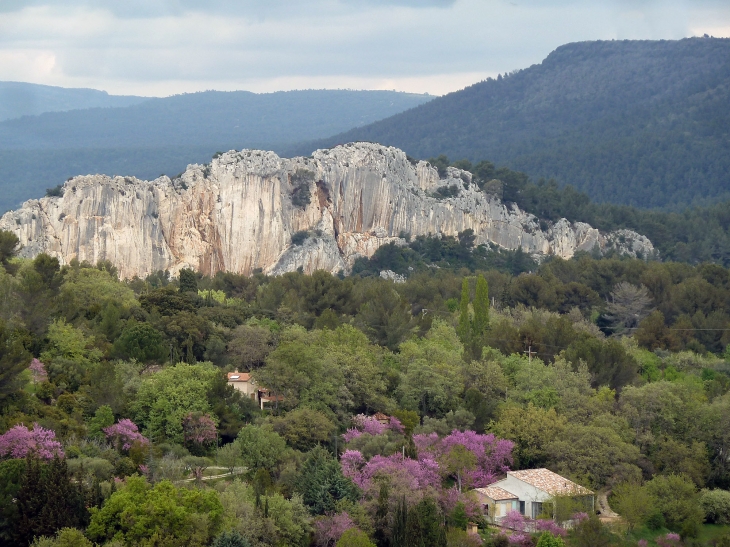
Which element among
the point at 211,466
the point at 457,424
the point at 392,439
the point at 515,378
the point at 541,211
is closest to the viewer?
the point at 211,466

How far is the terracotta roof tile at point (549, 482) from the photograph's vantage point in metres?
37.0

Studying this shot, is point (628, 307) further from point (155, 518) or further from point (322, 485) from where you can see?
point (155, 518)

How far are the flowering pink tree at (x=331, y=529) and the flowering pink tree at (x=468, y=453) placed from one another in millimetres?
5207

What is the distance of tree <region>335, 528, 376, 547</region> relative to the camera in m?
30.9

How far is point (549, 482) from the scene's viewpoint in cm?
3756

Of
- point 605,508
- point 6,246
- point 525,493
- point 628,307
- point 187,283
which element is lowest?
point 605,508

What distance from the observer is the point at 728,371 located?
54031mm

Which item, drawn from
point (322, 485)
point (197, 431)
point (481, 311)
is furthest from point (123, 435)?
point (481, 311)

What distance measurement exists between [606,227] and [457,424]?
6268 centimetres

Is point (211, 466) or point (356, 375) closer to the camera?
point (211, 466)

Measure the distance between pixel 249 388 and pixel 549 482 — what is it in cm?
1112

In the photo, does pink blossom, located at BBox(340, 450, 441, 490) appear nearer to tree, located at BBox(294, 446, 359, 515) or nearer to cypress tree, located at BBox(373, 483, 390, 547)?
tree, located at BBox(294, 446, 359, 515)

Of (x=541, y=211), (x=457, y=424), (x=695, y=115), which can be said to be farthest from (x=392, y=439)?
(x=695, y=115)

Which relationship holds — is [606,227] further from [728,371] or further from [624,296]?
[728,371]
